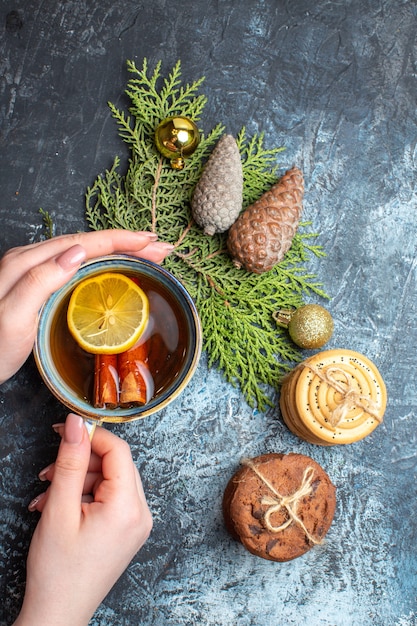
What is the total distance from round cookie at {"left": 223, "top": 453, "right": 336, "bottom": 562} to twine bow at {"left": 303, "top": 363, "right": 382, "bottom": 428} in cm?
14

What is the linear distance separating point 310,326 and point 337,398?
0.54 feet

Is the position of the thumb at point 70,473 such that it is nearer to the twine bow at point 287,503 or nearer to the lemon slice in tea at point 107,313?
the lemon slice in tea at point 107,313

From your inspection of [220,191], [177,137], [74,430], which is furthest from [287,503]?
[177,137]

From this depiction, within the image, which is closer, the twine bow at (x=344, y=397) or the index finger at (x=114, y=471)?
the index finger at (x=114, y=471)

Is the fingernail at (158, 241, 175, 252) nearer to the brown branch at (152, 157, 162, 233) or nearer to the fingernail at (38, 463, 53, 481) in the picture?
the brown branch at (152, 157, 162, 233)

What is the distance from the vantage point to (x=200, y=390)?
138 cm

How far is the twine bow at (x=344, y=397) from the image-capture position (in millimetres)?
1217

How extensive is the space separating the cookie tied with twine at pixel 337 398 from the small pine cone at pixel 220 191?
364 mm

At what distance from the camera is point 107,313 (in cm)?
118

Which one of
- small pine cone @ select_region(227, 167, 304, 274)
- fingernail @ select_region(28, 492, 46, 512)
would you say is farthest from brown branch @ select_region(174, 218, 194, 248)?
fingernail @ select_region(28, 492, 46, 512)

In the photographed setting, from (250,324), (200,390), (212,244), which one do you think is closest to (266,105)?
(212,244)

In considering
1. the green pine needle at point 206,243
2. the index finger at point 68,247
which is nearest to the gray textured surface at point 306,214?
the green pine needle at point 206,243

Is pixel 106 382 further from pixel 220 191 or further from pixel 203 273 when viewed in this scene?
pixel 220 191

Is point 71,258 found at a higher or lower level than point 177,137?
lower
